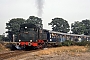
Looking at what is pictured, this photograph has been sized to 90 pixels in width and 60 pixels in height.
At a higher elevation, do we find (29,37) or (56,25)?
(56,25)

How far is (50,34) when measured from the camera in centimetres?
4322

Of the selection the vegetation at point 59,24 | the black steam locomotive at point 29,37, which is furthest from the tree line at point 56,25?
the black steam locomotive at point 29,37

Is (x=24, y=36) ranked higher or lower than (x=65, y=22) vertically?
lower

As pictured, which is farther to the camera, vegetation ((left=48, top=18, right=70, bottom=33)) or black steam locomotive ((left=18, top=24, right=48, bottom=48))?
vegetation ((left=48, top=18, right=70, bottom=33))

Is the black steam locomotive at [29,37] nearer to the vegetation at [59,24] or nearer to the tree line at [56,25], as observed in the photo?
the tree line at [56,25]

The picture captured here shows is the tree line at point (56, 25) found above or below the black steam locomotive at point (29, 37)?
above

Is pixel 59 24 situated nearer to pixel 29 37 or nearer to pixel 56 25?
pixel 56 25

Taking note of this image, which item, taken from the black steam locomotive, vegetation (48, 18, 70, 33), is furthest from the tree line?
the black steam locomotive

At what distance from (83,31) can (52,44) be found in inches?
1953

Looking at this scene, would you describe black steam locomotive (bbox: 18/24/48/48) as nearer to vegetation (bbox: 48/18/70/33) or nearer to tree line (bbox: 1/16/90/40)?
tree line (bbox: 1/16/90/40)

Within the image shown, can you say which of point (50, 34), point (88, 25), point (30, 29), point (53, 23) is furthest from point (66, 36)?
point (88, 25)

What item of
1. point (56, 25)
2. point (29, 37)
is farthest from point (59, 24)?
point (29, 37)

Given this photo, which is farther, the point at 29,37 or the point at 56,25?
the point at 56,25

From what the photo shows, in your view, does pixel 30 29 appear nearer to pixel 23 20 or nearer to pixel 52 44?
pixel 52 44
